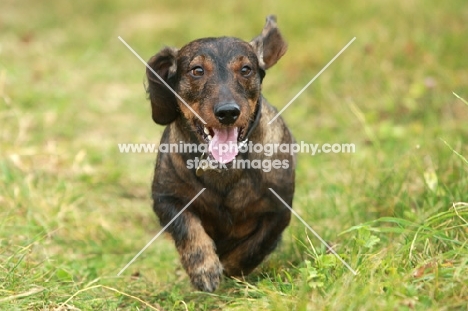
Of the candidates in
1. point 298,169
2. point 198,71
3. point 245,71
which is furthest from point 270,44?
point 298,169

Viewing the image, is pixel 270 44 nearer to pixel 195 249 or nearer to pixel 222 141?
→ pixel 222 141

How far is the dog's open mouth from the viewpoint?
4.38 meters

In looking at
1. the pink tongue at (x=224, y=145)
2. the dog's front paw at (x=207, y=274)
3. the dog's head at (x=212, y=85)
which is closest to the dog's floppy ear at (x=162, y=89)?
the dog's head at (x=212, y=85)

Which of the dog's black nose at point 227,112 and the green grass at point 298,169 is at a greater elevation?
the dog's black nose at point 227,112

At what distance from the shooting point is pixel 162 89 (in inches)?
191

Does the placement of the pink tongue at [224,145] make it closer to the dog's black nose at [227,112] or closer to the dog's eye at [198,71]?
the dog's black nose at [227,112]

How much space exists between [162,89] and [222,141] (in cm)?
65

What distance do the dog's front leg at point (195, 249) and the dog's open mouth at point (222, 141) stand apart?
44 cm

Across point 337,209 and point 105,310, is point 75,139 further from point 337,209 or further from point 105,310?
point 105,310

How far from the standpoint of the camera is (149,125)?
29.5ft

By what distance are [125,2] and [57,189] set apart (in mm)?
9379

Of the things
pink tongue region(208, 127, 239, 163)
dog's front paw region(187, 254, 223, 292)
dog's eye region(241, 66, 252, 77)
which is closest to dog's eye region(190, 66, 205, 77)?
dog's eye region(241, 66, 252, 77)

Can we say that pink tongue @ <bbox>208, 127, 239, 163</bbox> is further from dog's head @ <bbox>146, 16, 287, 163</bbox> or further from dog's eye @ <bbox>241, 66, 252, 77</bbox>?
dog's eye @ <bbox>241, 66, 252, 77</bbox>

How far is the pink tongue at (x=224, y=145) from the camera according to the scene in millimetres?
4367
